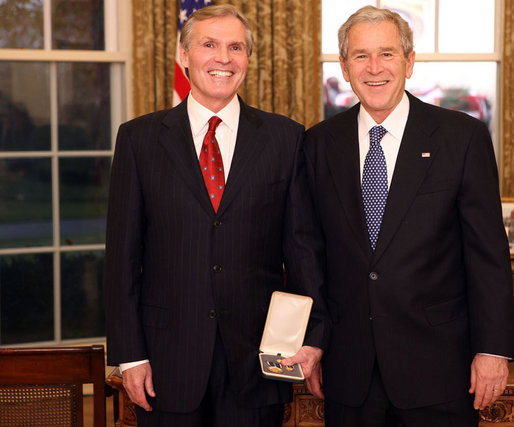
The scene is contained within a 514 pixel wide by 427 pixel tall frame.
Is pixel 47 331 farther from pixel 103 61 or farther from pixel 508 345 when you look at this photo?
pixel 508 345

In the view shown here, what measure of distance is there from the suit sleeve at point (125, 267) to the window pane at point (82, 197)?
2.43 metres

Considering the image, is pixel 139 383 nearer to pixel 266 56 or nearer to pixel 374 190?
pixel 374 190

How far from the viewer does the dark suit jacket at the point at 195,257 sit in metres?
1.92

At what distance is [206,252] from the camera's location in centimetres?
192

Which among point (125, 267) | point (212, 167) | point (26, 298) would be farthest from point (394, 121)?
point (26, 298)

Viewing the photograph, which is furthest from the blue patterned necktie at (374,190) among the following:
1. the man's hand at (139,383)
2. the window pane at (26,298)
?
the window pane at (26,298)

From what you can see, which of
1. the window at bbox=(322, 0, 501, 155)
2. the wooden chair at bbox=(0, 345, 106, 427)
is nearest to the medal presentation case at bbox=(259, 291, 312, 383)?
the wooden chair at bbox=(0, 345, 106, 427)

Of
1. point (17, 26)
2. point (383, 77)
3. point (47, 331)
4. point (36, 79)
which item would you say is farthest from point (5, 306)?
point (383, 77)

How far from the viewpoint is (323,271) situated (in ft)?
6.61

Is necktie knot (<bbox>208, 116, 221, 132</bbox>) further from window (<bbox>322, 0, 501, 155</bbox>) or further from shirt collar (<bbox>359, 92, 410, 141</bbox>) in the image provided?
window (<bbox>322, 0, 501, 155</bbox>)

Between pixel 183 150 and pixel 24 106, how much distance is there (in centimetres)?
258

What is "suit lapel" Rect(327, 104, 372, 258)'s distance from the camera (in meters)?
1.92

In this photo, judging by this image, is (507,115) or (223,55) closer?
(223,55)

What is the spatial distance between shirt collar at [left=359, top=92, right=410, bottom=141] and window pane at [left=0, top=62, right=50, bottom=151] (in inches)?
107
